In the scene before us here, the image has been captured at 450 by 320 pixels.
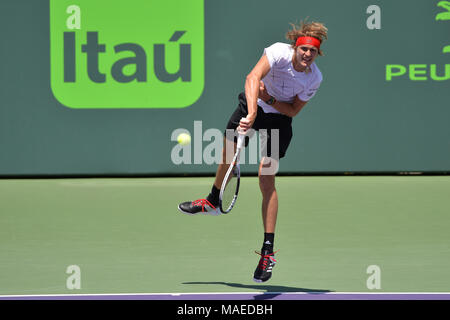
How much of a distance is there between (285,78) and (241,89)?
4770mm

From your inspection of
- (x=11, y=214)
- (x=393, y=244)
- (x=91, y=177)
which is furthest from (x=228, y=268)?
(x=91, y=177)

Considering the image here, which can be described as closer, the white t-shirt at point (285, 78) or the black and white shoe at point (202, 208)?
the white t-shirt at point (285, 78)

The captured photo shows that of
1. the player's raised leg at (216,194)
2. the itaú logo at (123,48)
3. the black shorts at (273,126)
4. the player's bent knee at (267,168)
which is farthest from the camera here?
the itaú logo at (123,48)

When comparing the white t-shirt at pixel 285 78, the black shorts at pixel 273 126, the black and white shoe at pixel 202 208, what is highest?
the white t-shirt at pixel 285 78

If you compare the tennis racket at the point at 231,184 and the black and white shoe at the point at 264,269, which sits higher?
the tennis racket at the point at 231,184

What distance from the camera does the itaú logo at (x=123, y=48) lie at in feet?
31.2

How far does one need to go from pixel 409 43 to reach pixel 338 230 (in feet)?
12.7

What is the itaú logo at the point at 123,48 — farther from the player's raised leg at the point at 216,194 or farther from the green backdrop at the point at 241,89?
the player's raised leg at the point at 216,194

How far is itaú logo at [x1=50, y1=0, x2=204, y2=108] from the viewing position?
9500 mm

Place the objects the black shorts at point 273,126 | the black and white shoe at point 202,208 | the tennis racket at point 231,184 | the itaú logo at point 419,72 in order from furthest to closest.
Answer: the itaú logo at point 419,72 < the black and white shoe at point 202,208 < the black shorts at point 273,126 < the tennis racket at point 231,184

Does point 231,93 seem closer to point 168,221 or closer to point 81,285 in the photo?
point 168,221

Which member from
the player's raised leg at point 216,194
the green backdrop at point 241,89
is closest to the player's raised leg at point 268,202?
the player's raised leg at point 216,194

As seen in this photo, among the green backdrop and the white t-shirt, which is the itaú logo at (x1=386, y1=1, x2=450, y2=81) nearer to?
the green backdrop

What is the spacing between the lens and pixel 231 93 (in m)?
9.73
